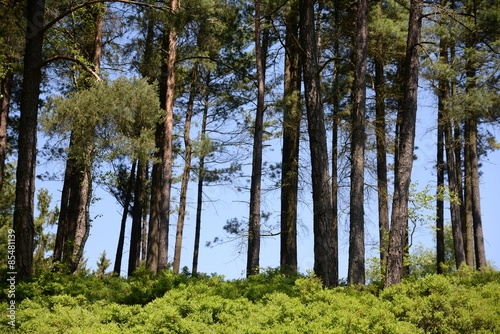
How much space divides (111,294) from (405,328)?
5152 mm

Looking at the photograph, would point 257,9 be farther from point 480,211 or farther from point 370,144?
point 480,211

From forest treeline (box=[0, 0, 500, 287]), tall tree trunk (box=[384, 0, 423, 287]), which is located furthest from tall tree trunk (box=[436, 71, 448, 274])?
tall tree trunk (box=[384, 0, 423, 287])

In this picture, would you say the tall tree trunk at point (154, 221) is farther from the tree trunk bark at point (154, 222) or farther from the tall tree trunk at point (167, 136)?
the tall tree trunk at point (167, 136)

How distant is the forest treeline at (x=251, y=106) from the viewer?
952 centimetres

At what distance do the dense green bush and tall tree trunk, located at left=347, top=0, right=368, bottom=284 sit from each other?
183 cm

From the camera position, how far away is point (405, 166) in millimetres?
8828

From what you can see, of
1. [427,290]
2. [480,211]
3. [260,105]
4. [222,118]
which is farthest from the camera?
[222,118]

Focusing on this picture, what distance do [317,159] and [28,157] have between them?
5652 millimetres

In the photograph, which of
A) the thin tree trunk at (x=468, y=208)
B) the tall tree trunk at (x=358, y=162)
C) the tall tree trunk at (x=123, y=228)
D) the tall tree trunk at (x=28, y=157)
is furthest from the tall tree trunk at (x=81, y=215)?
the thin tree trunk at (x=468, y=208)

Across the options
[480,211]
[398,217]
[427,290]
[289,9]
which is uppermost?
[289,9]

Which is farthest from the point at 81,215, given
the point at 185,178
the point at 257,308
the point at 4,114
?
the point at 257,308

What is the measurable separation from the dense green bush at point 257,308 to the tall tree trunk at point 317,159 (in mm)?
830

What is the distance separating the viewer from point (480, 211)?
58.8 ft

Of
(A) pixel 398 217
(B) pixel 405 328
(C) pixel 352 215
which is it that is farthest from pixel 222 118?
(B) pixel 405 328
